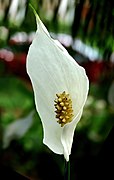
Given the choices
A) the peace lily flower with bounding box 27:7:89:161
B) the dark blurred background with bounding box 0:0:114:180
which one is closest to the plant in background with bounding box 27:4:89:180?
the peace lily flower with bounding box 27:7:89:161

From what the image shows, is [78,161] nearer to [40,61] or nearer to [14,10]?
[14,10]

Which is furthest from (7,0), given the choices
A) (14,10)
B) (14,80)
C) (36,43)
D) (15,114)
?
(36,43)

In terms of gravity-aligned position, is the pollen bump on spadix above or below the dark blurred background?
above

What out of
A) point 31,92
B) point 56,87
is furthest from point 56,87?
point 31,92

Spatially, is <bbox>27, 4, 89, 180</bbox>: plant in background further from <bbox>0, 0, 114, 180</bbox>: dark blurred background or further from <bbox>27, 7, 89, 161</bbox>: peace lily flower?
<bbox>0, 0, 114, 180</bbox>: dark blurred background

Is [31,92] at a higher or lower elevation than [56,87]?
lower

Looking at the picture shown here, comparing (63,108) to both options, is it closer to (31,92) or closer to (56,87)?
(56,87)

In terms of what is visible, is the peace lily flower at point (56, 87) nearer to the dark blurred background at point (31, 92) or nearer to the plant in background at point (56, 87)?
the plant in background at point (56, 87)
